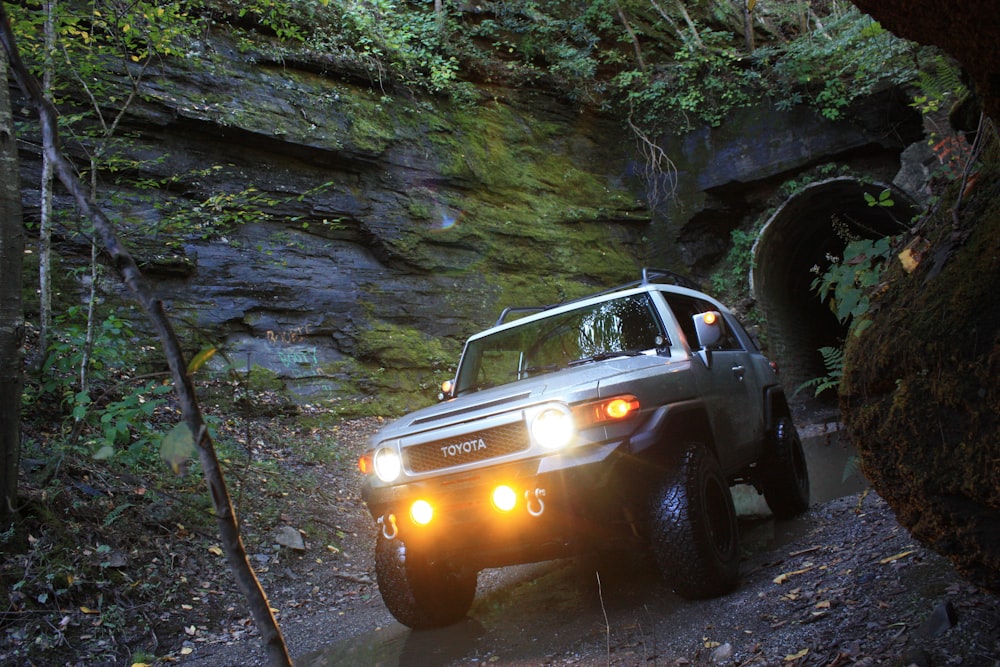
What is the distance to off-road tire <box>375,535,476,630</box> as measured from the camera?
412 cm

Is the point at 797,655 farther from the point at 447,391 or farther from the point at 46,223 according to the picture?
the point at 46,223

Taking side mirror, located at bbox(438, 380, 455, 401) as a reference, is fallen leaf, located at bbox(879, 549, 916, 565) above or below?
below

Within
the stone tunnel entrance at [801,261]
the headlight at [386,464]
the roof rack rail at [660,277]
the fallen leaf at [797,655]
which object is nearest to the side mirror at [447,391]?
the headlight at [386,464]

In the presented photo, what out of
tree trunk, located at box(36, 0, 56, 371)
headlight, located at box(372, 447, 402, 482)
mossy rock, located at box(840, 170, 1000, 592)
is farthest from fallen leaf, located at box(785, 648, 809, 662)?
tree trunk, located at box(36, 0, 56, 371)

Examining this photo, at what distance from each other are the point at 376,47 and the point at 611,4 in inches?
261

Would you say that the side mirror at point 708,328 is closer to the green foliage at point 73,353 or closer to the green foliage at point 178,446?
the green foliage at point 178,446

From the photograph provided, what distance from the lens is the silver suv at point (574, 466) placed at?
355 cm

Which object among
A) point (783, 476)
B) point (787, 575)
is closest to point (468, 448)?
point (787, 575)

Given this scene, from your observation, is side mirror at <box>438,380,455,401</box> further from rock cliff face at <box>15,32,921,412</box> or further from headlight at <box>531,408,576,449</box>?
rock cliff face at <box>15,32,921,412</box>

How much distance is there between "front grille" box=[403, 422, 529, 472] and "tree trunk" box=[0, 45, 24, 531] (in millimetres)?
3120

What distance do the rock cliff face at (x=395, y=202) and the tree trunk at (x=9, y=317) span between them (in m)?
1.83

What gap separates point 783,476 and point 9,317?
6.34 metres

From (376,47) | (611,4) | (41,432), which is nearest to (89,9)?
(376,47)

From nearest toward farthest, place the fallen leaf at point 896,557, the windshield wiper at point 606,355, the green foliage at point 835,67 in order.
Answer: the fallen leaf at point 896,557, the windshield wiper at point 606,355, the green foliage at point 835,67
